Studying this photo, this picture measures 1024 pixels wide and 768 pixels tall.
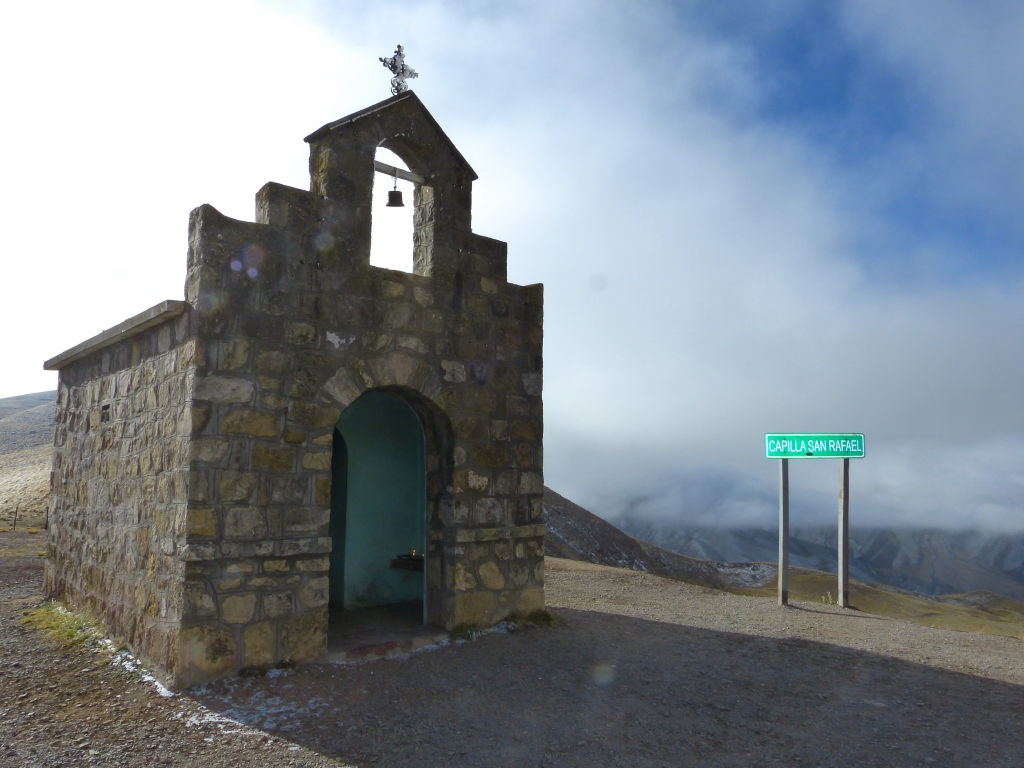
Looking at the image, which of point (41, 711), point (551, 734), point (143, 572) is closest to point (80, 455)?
point (143, 572)

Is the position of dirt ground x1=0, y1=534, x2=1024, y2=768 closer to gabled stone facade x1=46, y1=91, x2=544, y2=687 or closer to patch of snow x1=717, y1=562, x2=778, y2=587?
gabled stone facade x1=46, y1=91, x2=544, y2=687

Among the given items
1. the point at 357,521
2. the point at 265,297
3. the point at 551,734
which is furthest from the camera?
the point at 357,521

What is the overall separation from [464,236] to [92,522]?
4.84m

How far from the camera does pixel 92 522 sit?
737 centimetres

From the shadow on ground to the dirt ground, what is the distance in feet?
0.06

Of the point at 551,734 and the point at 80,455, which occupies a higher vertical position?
the point at 80,455

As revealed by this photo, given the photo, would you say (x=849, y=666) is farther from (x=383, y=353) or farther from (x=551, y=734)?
(x=383, y=353)

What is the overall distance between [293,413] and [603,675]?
340cm

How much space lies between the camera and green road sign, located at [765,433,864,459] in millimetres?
10008

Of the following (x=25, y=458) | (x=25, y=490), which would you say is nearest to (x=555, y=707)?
(x=25, y=490)

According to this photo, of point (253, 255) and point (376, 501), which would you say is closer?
point (253, 255)

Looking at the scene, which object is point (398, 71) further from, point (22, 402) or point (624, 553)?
point (22, 402)

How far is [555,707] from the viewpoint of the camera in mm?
5227

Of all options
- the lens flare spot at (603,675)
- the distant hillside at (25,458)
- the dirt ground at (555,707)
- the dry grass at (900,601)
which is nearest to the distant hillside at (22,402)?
the distant hillside at (25,458)
